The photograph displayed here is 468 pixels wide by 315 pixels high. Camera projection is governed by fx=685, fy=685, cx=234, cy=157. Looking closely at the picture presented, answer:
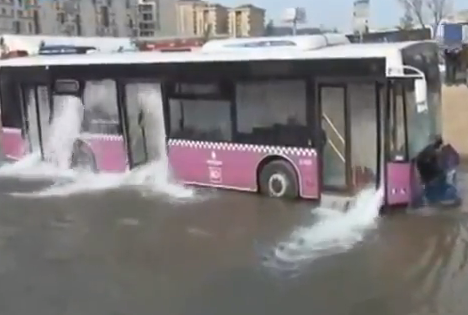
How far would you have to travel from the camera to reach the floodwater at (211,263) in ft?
23.0

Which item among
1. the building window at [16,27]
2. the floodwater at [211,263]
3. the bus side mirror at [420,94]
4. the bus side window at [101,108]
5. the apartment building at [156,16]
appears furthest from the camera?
the apartment building at [156,16]

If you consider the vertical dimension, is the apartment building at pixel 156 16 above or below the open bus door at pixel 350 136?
above

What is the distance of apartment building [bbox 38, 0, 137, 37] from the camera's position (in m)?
94.2

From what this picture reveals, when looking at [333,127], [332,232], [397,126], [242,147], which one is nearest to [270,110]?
[242,147]

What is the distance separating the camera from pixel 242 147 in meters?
11.2

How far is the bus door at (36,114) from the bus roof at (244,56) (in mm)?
550

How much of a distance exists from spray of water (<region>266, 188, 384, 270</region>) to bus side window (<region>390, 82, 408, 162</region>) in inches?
24.2

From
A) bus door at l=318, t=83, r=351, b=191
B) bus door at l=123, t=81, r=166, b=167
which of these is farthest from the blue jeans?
bus door at l=123, t=81, r=166, b=167

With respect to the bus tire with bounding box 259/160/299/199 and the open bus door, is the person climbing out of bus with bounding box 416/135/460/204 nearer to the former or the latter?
the open bus door

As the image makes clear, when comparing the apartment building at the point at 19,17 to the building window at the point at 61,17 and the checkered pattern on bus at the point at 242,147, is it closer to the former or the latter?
the building window at the point at 61,17

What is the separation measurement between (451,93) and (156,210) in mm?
12416

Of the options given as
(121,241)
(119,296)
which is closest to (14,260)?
(121,241)

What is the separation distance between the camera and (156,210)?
11055 millimetres

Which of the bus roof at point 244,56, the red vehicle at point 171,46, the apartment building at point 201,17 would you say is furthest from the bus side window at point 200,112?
the apartment building at point 201,17
